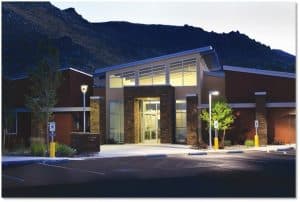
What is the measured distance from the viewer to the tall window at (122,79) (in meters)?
37.5

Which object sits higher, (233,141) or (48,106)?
(48,106)

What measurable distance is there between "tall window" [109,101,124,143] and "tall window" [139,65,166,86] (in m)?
2.66

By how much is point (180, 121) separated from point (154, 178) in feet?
63.4

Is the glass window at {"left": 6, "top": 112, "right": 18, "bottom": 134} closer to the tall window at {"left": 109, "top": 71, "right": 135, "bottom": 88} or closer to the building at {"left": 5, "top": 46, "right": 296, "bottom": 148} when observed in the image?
the building at {"left": 5, "top": 46, "right": 296, "bottom": 148}

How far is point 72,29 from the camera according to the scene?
12225 centimetres

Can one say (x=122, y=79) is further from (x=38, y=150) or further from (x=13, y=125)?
(x=38, y=150)

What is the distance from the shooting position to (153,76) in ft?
A: 121

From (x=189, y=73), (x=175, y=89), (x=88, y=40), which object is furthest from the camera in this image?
(x=88, y=40)

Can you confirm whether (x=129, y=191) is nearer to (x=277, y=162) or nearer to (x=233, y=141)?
(x=277, y=162)

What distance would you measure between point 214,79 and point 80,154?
577 inches

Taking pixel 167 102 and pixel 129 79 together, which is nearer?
pixel 167 102

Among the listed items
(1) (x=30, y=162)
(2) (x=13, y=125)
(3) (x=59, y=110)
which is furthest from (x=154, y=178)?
(2) (x=13, y=125)

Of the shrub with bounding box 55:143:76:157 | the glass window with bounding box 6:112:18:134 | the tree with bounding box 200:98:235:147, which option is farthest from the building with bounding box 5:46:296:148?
the shrub with bounding box 55:143:76:157

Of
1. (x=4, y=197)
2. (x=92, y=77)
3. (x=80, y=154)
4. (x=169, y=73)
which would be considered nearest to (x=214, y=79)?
(x=169, y=73)
